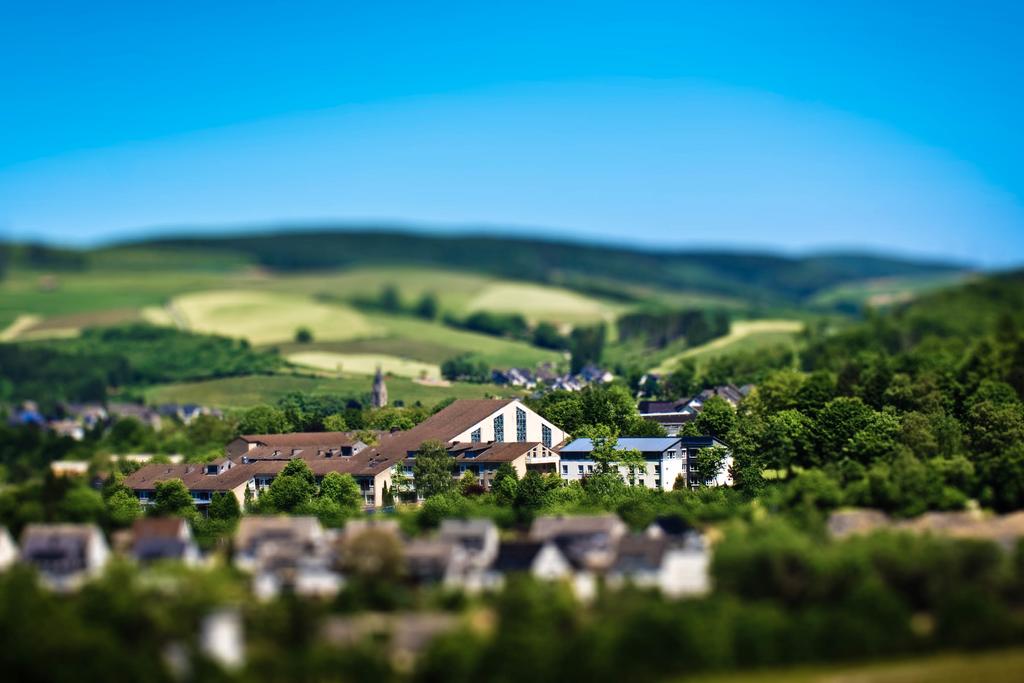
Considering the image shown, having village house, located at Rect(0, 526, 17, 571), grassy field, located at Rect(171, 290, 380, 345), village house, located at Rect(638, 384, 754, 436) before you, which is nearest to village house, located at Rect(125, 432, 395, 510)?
village house, located at Rect(638, 384, 754, 436)

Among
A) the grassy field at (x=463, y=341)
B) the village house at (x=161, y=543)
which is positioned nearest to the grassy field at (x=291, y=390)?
the grassy field at (x=463, y=341)

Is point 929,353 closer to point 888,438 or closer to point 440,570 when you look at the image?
point 888,438

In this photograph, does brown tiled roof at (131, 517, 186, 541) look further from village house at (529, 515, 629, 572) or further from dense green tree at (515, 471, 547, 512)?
dense green tree at (515, 471, 547, 512)

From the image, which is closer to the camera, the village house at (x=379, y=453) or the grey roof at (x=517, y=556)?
the grey roof at (x=517, y=556)

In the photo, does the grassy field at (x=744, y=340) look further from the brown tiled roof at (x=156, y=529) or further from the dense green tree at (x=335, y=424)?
the brown tiled roof at (x=156, y=529)

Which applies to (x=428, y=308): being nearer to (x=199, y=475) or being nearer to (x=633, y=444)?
(x=199, y=475)

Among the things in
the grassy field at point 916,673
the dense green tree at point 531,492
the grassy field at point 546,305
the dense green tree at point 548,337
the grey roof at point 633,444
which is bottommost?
the grassy field at point 916,673

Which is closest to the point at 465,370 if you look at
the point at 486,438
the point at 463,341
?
the point at 463,341

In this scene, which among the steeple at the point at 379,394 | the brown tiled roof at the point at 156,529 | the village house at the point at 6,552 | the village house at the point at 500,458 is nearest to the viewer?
the village house at the point at 6,552
